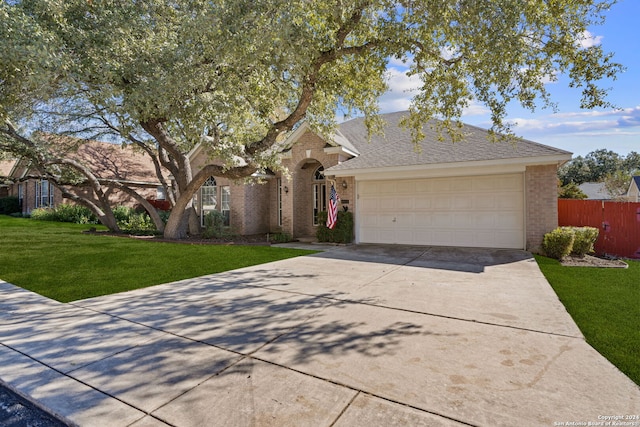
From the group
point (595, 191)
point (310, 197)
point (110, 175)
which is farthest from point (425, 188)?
point (595, 191)

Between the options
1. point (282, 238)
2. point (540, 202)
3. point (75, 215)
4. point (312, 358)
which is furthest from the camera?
point (75, 215)

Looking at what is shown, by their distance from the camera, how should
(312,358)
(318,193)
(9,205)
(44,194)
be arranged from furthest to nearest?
(9,205) < (44,194) < (318,193) < (312,358)

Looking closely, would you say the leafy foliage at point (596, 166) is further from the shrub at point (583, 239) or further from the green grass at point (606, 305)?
the green grass at point (606, 305)

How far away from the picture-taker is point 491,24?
7289 mm

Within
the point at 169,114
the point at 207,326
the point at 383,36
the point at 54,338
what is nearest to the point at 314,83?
the point at 383,36

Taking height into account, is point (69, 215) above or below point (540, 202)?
below

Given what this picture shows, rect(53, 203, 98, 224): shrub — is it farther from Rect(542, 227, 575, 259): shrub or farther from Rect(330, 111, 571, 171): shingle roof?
Rect(542, 227, 575, 259): shrub

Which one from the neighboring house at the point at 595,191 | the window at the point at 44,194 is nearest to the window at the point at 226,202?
the window at the point at 44,194

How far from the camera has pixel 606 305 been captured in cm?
548

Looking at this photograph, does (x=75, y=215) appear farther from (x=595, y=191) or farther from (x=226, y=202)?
(x=595, y=191)

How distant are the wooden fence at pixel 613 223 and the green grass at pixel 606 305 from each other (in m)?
2.18

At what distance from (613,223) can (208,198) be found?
54.7ft

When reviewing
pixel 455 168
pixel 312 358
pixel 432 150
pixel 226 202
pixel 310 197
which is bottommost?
pixel 312 358

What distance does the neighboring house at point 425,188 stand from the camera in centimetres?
1085
